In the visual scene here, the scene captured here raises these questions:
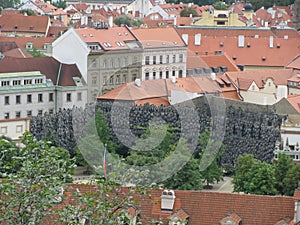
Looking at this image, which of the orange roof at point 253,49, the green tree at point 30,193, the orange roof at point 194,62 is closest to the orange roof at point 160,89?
the orange roof at point 194,62

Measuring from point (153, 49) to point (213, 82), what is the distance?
952cm

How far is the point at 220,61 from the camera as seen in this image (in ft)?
330

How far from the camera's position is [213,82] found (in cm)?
8719

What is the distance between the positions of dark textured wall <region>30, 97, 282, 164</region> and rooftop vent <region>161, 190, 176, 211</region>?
29.2 metres

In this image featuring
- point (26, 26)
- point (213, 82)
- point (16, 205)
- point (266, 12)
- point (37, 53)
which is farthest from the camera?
point (266, 12)

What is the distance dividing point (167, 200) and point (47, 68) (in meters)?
45.7

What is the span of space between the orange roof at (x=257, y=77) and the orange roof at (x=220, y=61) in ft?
19.2

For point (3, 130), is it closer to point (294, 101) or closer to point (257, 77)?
point (294, 101)

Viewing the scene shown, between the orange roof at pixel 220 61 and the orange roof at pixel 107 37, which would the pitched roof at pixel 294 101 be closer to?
the orange roof at pixel 107 37

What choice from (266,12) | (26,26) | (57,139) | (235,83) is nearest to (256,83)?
(235,83)

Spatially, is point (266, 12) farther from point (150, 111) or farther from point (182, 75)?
point (150, 111)

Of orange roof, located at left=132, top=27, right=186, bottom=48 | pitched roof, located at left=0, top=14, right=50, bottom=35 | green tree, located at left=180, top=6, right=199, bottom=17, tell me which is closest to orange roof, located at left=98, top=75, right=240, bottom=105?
orange roof, located at left=132, top=27, right=186, bottom=48

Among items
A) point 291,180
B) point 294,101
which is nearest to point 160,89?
point 294,101

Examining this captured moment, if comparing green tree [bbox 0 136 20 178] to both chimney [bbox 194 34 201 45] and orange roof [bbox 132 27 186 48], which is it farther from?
chimney [bbox 194 34 201 45]
